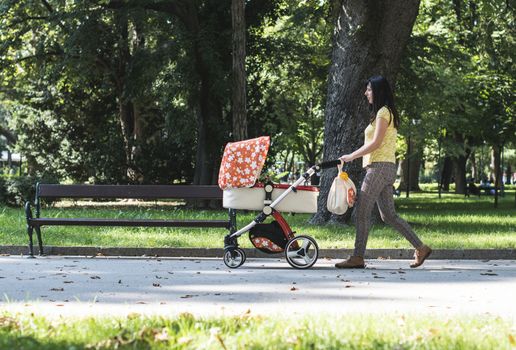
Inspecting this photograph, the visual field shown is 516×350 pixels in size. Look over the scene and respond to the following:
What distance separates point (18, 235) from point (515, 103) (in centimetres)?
2264

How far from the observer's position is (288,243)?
34.0 feet

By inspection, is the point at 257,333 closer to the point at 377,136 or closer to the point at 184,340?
the point at 184,340

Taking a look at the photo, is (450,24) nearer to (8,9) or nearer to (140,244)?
(8,9)

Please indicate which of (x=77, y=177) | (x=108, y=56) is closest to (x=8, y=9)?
(x=108, y=56)

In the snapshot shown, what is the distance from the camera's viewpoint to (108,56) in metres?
31.2

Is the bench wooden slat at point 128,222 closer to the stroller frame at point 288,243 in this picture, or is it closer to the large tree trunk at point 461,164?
the stroller frame at point 288,243

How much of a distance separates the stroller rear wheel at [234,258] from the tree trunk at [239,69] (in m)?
10.7

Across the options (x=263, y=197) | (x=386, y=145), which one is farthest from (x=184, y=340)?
(x=386, y=145)

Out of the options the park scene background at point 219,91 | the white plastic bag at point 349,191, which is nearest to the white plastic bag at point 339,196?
the white plastic bag at point 349,191

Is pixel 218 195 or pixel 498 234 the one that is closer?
pixel 218 195

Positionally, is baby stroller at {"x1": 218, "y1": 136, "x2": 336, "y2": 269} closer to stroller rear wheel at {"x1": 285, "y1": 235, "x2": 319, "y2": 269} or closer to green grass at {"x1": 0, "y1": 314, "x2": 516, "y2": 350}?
stroller rear wheel at {"x1": 285, "y1": 235, "x2": 319, "y2": 269}

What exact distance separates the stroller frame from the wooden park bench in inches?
34.0

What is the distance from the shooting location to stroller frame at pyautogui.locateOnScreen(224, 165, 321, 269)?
10.2 m

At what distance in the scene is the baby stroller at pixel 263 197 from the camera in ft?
33.0
